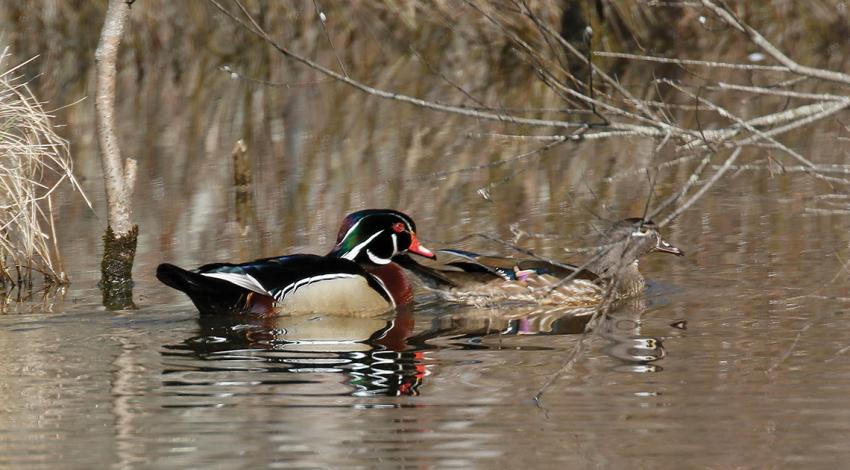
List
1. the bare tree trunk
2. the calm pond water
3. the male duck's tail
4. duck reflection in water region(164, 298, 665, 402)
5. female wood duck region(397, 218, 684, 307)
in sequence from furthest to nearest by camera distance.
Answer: female wood duck region(397, 218, 684, 307) < the bare tree trunk < the male duck's tail < duck reflection in water region(164, 298, 665, 402) < the calm pond water

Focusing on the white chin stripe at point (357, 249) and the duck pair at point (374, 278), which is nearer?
the duck pair at point (374, 278)

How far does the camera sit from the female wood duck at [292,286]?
966 centimetres

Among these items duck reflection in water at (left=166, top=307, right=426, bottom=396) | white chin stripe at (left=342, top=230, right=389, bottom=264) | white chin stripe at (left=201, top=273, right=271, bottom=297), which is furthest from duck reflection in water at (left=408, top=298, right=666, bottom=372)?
white chin stripe at (left=201, top=273, right=271, bottom=297)

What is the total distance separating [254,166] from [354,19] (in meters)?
11.9

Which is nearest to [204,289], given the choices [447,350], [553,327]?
[447,350]

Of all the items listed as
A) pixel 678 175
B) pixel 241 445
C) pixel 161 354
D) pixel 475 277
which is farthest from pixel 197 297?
pixel 678 175

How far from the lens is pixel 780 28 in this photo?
2812 cm

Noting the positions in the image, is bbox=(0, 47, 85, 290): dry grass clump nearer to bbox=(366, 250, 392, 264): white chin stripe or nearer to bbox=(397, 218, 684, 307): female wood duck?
bbox=(366, 250, 392, 264): white chin stripe

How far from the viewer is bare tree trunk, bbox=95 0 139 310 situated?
33.9 feet

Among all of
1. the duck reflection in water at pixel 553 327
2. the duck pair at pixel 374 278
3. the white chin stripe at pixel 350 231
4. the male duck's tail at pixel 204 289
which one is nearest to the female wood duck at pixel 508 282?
the duck pair at pixel 374 278

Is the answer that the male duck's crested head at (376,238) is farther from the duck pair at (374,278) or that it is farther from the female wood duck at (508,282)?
the female wood duck at (508,282)

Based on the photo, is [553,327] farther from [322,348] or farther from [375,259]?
[375,259]

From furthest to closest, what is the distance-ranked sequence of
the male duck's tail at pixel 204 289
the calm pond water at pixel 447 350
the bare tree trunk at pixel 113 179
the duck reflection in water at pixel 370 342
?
the bare tree trunk at pixel 113 179 → the male duck's tail at pixel 204 289 → the duck reflection in water at pixel 370 342 → the calm pond water at pixel 447 350

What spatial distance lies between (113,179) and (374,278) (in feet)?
6.13
